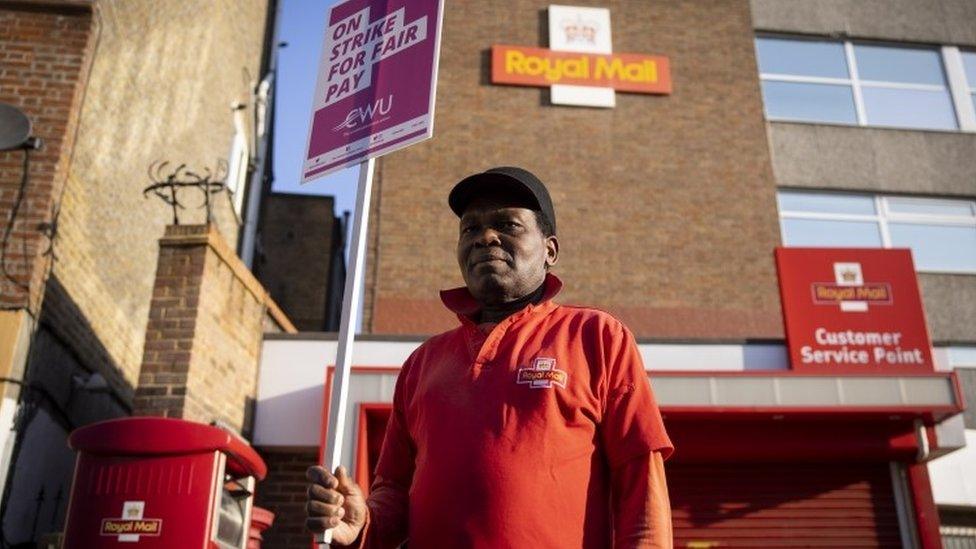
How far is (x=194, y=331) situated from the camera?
7.76 meters

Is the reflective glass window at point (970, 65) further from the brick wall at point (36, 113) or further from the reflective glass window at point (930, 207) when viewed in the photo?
the brick wall at point (36, 113)

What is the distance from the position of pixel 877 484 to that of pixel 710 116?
7071mm

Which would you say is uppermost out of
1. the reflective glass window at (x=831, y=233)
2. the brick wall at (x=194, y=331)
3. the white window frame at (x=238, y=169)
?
the white window frame at (x=238, y=169)

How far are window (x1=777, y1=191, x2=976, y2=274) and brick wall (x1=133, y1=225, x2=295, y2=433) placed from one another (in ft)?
31.3

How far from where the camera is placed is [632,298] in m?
13.5

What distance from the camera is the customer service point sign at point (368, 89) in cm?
309

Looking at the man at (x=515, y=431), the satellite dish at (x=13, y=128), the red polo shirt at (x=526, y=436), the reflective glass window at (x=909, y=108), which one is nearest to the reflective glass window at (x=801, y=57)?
the reflective glass window at (x=909, y=108)

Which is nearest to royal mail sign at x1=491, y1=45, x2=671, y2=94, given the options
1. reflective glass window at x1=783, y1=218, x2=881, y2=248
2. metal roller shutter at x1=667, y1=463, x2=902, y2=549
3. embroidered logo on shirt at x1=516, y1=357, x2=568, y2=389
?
reflective glass window at x1=783, y1=218, x2=881, y2=248

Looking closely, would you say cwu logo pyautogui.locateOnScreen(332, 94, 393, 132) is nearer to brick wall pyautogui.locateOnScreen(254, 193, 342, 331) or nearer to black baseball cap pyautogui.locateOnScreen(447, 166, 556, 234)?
black baseball cap pyautogui.locateOnScreen(447, 166, 556, 234)

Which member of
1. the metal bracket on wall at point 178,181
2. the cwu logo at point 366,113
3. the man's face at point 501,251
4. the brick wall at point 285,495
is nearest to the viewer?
the man's face at point 501,251

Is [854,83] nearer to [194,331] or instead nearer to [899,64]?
[899,64]

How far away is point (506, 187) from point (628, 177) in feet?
39.5

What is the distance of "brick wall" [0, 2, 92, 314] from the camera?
297 inches

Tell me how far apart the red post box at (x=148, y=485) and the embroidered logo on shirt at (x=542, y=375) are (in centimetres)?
408
